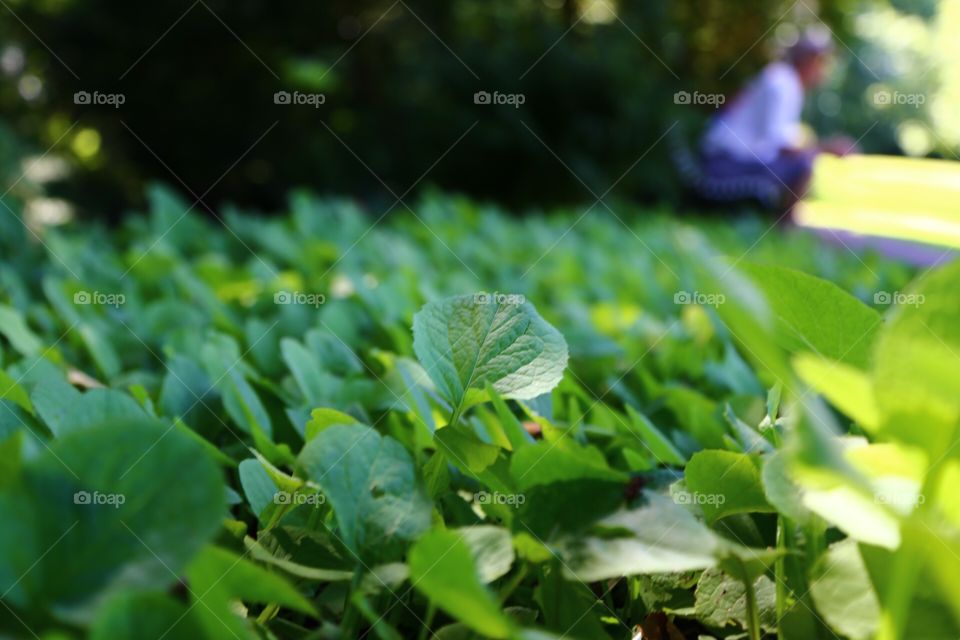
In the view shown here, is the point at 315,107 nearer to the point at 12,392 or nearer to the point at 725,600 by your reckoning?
the point at 12,392

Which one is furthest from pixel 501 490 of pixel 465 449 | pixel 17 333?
pixel 17 333

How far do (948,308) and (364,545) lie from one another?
0.35 metres

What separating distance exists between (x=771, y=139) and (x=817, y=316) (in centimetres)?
832

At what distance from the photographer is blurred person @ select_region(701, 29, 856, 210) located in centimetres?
808

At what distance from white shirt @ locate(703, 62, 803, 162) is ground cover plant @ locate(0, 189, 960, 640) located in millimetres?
7721

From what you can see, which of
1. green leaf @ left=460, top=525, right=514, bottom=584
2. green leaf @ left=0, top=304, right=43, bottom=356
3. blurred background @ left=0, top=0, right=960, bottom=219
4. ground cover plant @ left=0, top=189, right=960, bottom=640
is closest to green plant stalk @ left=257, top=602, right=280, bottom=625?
ground cover plant @ left=0, top=189, right=960, bottom=640

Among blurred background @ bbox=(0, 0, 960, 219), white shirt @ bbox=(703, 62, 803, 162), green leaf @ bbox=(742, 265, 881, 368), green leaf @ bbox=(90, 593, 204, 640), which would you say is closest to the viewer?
green leaf @ bbox=(90, 593, 204, 640)

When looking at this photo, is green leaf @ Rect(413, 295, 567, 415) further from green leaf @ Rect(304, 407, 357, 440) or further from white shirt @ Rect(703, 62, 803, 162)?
white shirt @ Rect(703, 62, 803, 162)

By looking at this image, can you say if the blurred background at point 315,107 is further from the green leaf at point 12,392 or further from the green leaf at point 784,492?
the green leaf at point 784,492

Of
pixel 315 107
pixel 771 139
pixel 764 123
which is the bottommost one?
pixel 771 139

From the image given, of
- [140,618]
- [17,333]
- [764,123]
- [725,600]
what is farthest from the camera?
[764,123]

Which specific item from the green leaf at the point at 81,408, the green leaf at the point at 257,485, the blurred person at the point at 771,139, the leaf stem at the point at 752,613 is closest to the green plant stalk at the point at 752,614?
the leaf stem at the point at 752,613

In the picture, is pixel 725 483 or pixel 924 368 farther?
pixel 725 483

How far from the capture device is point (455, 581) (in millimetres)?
448
